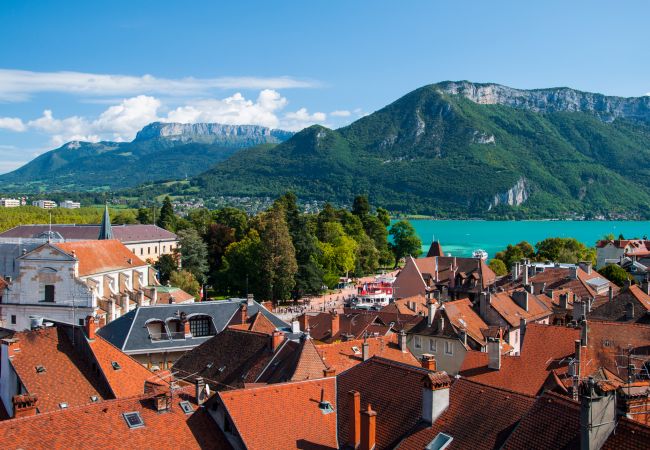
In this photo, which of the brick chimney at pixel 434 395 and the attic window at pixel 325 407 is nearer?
the brick chimney at pixel 434 395

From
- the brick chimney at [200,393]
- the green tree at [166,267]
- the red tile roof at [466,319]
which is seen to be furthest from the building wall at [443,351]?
the green tree at [166,267]

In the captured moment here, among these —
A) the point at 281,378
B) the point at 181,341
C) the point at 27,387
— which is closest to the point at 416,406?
the point at 281,378

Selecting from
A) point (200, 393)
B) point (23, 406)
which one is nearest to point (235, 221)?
point (200, 393)

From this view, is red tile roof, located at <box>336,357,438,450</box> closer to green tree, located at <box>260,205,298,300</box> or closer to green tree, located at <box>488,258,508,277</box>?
green tree, located at <box>260,205,298,300</box>

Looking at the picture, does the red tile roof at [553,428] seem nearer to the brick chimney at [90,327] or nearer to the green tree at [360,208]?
the brick chimney at [90,327]

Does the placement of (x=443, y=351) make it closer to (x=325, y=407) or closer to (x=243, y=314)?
(x=243, y=314)

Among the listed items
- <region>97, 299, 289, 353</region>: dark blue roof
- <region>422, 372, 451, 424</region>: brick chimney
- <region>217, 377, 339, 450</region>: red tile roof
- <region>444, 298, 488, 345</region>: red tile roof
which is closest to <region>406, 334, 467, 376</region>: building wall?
<region>444, 298, 488, 345</region>: red tile roof

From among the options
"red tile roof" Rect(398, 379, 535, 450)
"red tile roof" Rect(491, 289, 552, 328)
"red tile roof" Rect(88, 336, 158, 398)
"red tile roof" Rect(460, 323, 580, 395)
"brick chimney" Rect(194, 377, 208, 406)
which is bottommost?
"red tile roof" Rect(491, 289, 552, 328)
